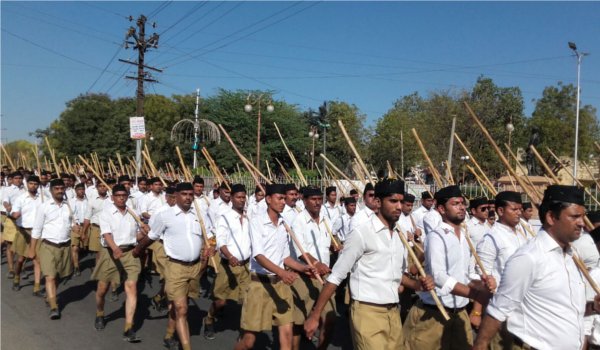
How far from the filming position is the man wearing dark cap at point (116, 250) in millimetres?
7023

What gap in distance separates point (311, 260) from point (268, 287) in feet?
2.00

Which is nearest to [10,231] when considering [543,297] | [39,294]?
[39,294]

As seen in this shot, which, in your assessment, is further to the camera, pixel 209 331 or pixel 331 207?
pixel 331 207

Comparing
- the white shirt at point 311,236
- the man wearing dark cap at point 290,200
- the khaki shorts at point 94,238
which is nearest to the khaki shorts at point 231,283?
the man wearing dark cap at point 290,200

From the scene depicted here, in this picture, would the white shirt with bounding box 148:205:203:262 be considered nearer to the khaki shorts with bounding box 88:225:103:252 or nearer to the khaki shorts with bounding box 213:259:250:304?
the khaki shorts with bounding box 213:259:250:304

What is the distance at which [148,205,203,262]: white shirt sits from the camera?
20.7 feet

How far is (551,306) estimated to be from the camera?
2953mm

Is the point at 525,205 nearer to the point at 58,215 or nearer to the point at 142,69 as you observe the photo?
the point at 58,215

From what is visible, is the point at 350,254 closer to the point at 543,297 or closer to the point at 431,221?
the point at 543,297

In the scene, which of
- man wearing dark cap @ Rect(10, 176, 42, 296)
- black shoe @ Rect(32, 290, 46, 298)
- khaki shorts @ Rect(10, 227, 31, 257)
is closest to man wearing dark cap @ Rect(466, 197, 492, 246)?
black shoe @ Rect(32, 290, 46, 298)

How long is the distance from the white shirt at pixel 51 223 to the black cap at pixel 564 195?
7.23 meters

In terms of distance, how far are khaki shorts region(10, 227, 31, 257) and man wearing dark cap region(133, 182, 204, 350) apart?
4275 millimetres

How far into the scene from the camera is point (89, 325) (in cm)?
721

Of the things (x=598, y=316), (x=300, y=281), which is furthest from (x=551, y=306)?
(x=300, y=281)
